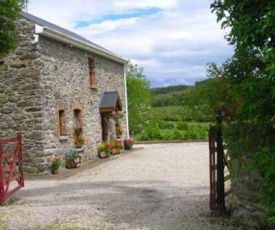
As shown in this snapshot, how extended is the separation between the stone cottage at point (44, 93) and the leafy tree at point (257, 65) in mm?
9371

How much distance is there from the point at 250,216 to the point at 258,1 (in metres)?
3.24

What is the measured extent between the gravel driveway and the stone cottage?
4.35ft

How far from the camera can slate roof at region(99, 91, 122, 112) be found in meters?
19.9

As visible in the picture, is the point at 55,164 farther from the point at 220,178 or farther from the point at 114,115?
the point at 220,178

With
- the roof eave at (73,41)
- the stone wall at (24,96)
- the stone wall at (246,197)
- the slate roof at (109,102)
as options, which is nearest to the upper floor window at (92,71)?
the roof eave at (73,41)

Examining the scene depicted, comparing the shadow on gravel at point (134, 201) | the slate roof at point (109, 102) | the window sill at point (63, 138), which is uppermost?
the slate roof at point (109, 102)

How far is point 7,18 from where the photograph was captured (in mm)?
8859

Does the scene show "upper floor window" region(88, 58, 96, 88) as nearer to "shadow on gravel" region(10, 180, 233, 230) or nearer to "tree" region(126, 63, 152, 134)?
"shadow on gravel" region(10, 180, 233, 230)

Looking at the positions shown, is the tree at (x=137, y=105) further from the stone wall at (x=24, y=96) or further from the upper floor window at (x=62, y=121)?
the stone wall at (x=24, y=96)

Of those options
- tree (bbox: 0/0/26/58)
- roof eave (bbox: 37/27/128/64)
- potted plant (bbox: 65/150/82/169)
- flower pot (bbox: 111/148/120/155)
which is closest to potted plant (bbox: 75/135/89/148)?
potted plant (bbox: 65/150/82/169)

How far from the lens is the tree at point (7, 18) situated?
8477 mm

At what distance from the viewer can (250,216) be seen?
686cm

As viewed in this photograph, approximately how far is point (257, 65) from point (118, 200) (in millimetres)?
5158

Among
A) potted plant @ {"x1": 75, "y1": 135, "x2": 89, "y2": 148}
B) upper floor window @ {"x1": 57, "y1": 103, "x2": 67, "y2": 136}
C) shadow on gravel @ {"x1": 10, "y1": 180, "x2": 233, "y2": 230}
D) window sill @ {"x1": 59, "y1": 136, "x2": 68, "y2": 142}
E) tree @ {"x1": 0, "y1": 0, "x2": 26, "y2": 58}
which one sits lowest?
shadow on gravel @ {"x1": 10, "y1": 180, "x2": 233, "y2": 230}
